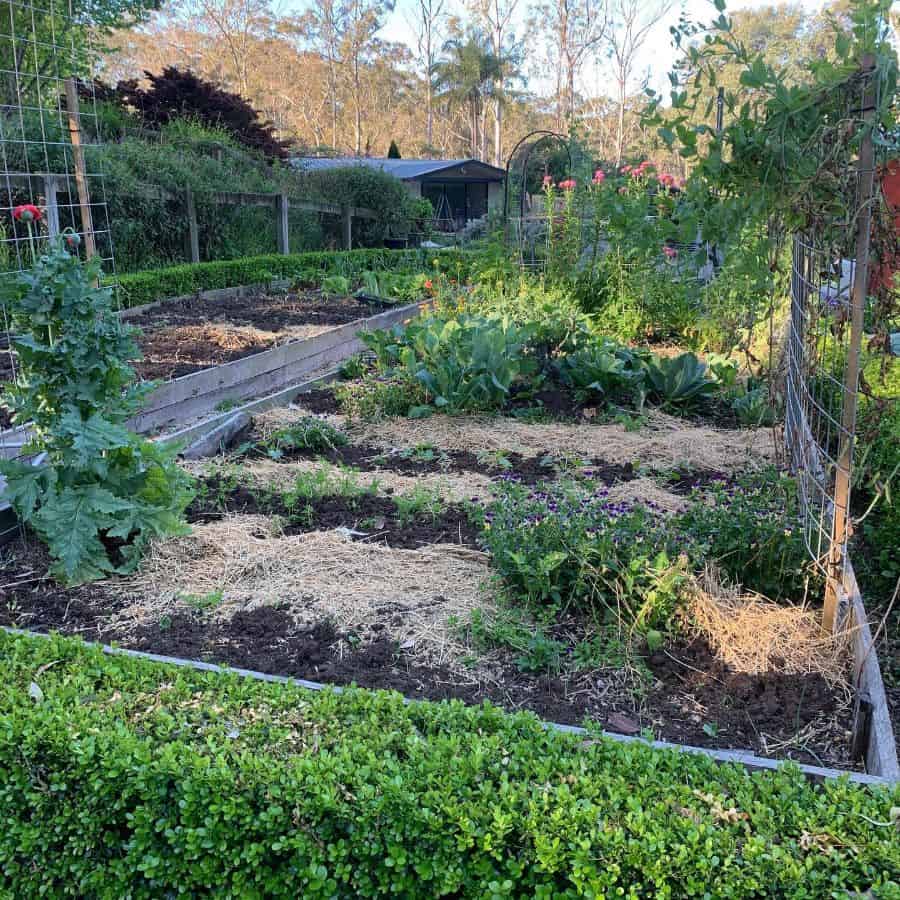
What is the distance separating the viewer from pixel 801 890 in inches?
69.1

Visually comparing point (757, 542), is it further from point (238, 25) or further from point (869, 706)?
point (238, 25)

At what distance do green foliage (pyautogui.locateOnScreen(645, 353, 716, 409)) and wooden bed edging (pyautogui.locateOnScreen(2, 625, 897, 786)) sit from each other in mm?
4286

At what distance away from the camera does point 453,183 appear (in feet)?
106

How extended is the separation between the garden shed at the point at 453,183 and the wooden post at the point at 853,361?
25.7 m

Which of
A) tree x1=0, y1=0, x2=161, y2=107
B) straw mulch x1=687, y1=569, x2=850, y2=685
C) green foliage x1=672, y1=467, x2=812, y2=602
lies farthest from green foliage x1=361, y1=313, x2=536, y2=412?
tree x1=0, y1=0, x2=161, y2=107

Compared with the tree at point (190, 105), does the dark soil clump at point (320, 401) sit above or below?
below

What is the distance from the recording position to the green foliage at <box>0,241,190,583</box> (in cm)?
341

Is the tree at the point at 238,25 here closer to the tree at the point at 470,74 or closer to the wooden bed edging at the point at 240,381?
the tree at the point at 470,74

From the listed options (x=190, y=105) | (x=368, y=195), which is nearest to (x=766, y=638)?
(x=368, y=195)

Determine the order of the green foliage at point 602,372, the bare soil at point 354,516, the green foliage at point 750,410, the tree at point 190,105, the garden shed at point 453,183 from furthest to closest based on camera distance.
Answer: the garden shed at point 453,183 < the tree at point 190,105 < the green foliage at point 602,372 < the green foliage at point 750,410 < the bare soil at point 354,516

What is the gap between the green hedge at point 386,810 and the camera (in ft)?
6.04

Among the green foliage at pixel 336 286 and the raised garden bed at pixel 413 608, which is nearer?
the raised garden bed at pixel 413 608

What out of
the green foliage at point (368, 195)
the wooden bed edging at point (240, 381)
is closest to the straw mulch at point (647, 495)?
the wooden bed edging at point (240, 381)

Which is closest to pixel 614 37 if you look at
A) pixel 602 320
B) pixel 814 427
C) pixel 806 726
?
pixel 602 320
